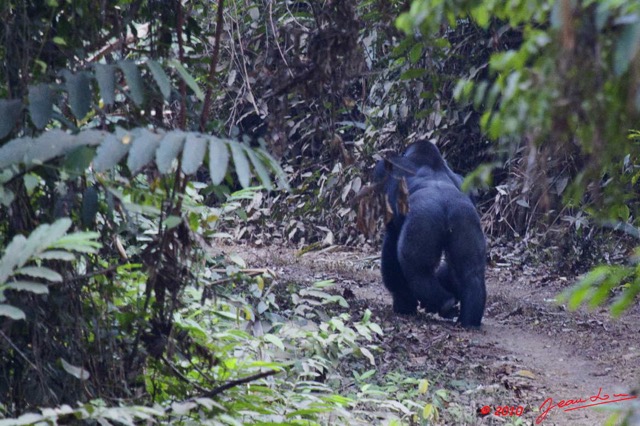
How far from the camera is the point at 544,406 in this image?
4.75 metres

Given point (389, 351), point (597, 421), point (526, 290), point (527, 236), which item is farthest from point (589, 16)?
point (527, 236)

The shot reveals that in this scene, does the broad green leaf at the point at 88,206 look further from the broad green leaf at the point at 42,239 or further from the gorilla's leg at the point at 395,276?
the gorilla's leg at the point at 395,276

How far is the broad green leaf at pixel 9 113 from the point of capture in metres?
2.22

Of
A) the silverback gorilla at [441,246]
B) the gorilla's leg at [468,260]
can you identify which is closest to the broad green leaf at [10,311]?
the silverback gorilla at [441,246]

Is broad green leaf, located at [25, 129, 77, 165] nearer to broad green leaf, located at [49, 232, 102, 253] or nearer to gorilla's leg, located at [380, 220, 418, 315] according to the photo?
broad green leaf, located at [49, 232, 102, 253]

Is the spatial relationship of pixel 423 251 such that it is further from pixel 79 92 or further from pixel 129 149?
pixel 129 149

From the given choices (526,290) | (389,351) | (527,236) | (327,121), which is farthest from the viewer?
(527,236)

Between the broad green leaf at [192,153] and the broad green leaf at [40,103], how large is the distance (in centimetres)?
42

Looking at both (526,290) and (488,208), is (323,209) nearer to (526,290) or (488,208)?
(488,208)

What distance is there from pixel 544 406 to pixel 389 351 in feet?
3.86
